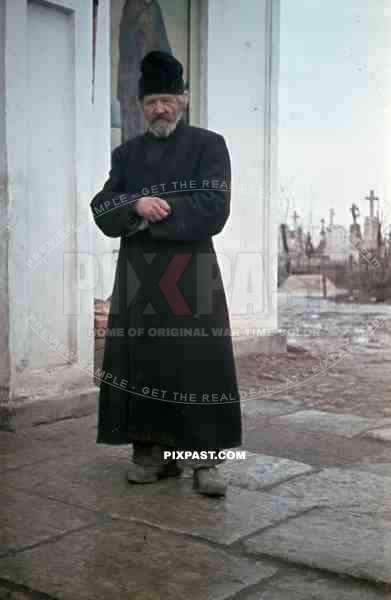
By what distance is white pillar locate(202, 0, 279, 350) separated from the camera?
7.25 m

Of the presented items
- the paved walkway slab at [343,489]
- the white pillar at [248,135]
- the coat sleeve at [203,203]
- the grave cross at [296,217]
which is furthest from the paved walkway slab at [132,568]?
the grave cross at [296,217]

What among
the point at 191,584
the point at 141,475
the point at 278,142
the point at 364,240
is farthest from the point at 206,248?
the point at 364,240

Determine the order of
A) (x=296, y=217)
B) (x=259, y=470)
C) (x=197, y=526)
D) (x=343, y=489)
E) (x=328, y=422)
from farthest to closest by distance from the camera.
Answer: (x=296, y=217) → (x=328, y=422) → (x=259, y=470) → (x=343, y=489) → (x=197, y=526)

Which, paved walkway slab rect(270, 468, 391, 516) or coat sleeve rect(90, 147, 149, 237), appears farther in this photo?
coat sleeve rect(90, 147, 149, 237)

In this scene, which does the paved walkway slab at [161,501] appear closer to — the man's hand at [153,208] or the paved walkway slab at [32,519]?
the paved walkway slab at [32,519]

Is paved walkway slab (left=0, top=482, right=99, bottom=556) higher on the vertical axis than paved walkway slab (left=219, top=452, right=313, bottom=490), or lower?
lower

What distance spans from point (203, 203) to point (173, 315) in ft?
1.65

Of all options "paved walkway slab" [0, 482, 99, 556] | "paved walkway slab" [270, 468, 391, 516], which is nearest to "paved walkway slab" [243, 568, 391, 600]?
"paved walkway slab" [270, 468, 391, 516]

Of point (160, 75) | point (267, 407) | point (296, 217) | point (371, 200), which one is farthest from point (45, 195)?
point (371, 200)

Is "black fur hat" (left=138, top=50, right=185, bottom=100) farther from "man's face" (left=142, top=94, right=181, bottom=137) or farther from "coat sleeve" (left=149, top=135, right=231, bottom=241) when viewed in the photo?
"coat sleeve" (left=149, top=135, right=231, bottom=241)

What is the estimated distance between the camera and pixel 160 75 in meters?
3.42

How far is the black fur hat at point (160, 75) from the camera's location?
3.42m

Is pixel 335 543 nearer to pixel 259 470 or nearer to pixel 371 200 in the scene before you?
pixel 259 470

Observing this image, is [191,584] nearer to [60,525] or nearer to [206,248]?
[60,525]
